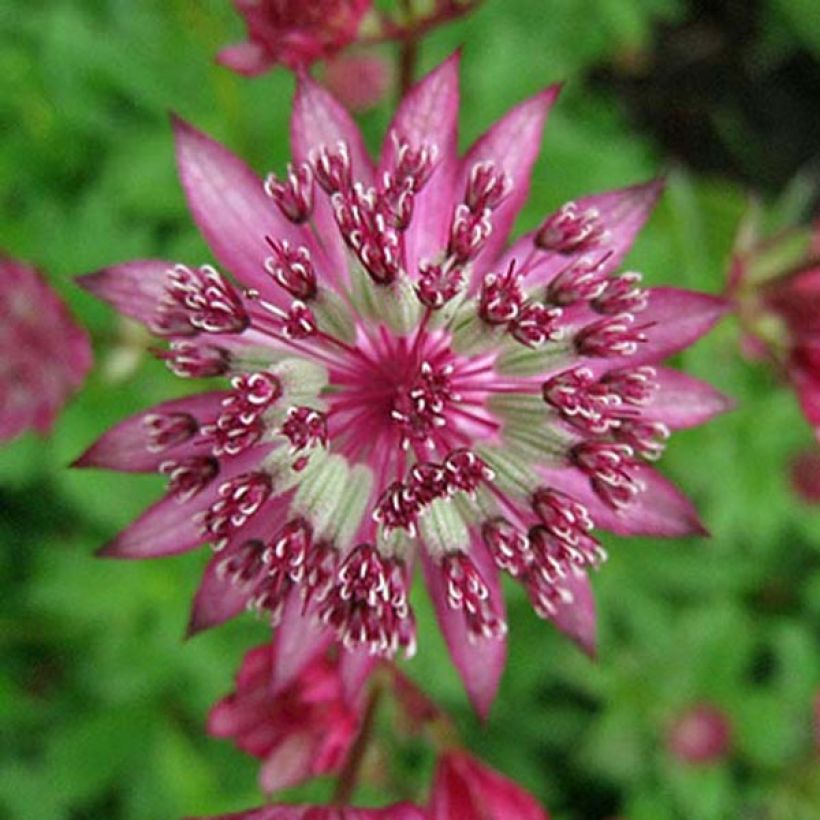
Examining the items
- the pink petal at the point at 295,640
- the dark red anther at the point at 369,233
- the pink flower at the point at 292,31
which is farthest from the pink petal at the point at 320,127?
the pink petal at the point at 295,640

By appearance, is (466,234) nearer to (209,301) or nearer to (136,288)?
(209,301)

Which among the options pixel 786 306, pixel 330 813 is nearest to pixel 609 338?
pixel 330 813

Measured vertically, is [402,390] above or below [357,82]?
below

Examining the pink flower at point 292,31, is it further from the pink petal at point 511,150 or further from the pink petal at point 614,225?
the pink petal at point 614,225

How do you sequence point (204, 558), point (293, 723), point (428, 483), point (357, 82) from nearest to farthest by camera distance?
point (428, 483), point (293, 723), point (204, 558), point (357, 82)

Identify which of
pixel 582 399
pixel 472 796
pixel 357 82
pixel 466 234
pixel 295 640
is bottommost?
pixel 472 796

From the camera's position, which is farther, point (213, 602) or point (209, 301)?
point (213, 602)

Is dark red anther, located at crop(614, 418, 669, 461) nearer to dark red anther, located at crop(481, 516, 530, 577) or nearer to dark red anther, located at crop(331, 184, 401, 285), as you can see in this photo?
dark red anther, located at crop(481, 516, 530, 577)
